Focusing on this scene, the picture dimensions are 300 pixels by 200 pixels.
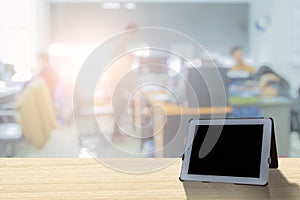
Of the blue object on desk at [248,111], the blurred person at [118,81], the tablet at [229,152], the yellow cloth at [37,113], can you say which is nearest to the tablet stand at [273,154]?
the tablet at [229,152]

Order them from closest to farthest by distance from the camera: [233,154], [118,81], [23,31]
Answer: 1. [233,154]
2. [118,81]
3. [23,31]

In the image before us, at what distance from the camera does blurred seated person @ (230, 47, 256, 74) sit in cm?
279

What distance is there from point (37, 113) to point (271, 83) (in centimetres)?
157

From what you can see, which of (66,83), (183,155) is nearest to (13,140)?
(66,83)

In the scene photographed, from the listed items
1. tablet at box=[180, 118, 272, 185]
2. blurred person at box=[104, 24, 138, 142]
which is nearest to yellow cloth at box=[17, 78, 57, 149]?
blurred person at box=[104, 24, 138, 142]

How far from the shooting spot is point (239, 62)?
2834 millimetres

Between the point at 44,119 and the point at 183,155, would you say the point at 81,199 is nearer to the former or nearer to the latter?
the point at 183,155

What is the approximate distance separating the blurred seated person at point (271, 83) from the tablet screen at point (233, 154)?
87.4 inches

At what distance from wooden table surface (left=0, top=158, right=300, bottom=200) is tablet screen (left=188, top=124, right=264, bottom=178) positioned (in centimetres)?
2

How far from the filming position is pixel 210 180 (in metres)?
0.50

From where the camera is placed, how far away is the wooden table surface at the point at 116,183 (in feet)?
1.57

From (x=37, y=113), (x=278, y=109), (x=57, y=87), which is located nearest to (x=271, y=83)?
(x=278, y=109)

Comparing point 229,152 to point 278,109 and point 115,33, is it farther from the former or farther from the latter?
point 278,109

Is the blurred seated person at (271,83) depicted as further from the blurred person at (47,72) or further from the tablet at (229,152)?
the tablet at (229,152)
